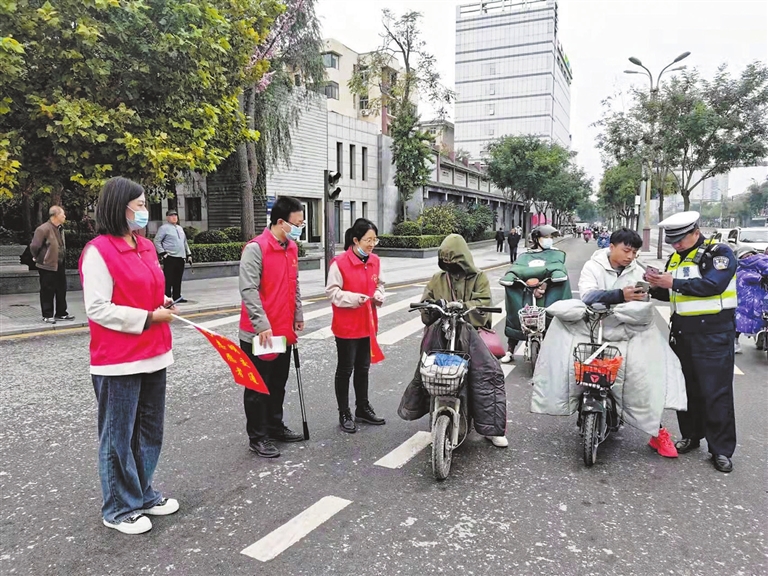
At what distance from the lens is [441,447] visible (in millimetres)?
3592

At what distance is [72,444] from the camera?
4289mm

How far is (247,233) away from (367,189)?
46.8ft

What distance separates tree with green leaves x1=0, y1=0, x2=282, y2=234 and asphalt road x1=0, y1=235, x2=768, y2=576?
6.06m

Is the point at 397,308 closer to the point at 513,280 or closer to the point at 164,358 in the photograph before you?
the point at 513,280

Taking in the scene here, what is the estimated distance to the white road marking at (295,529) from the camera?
9.38 feet

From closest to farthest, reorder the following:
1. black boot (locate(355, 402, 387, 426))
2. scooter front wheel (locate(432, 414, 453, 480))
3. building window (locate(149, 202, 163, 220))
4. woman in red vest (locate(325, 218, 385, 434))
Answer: scooter front wheel (locate(432, 414, 453, 480)) → woman in red vest (locate(325, 218, 385, 434)) → black boot (locate(355, 402, 387, 426)) → building window (locate(149, 202, 163, 220))

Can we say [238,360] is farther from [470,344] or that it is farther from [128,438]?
[470,344]

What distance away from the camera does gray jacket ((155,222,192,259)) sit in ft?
35.5

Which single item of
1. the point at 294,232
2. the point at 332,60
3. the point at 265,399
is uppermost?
the point at 332,60

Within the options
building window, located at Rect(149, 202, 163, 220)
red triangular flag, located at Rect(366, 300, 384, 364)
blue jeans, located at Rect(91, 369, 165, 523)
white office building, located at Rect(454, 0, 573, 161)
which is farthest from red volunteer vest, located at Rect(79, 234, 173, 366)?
white office building, located at Rect(454, 0, 573, 161)

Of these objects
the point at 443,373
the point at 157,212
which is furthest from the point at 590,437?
the point at 157,212

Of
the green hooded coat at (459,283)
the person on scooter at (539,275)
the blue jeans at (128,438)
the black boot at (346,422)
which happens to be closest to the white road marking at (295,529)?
the blue jeans at (128,438)

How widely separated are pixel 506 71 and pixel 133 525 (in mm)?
105491

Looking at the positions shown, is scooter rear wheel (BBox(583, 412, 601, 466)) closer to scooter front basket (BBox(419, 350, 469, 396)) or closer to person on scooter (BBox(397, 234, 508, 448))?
person on scooter (BBox(397, 234, 508, 448))
